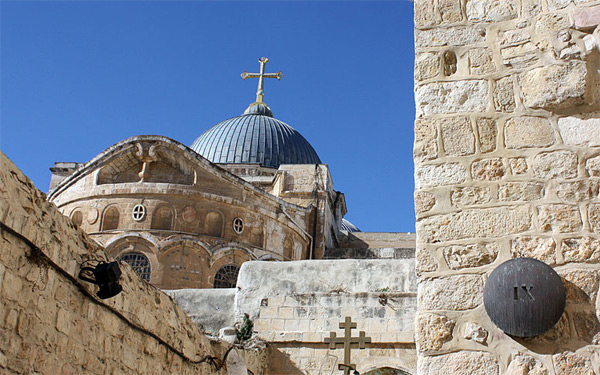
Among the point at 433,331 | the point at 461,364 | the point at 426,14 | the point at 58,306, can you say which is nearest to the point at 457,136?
the point at 426,14

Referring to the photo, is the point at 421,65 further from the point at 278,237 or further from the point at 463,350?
the point at 278,237

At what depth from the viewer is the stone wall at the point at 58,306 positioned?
4059mm

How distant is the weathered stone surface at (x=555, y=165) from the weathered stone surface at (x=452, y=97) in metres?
0.41

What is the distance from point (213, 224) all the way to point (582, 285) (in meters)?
15.0

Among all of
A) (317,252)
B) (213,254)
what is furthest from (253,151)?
(213,254)

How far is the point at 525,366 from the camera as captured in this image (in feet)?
10.7

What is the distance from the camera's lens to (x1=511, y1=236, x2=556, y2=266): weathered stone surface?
343 centimetres

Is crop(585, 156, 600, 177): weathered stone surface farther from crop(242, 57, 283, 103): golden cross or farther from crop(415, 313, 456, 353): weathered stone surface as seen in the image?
crop(242, 57, 283, 103): golden cross

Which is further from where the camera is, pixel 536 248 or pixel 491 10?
pixel 491 10

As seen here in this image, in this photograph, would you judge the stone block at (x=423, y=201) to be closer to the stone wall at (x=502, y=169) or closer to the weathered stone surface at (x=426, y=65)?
the stone wall at (x=502, y=169)

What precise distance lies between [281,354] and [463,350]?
247 inches

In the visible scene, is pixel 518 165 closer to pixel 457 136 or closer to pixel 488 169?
pixel 488 169

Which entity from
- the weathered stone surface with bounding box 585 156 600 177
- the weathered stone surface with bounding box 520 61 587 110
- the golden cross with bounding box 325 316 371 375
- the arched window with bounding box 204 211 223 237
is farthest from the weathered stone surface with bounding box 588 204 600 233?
the arched window with bounding box 204 211 223 237

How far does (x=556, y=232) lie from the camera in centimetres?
346
